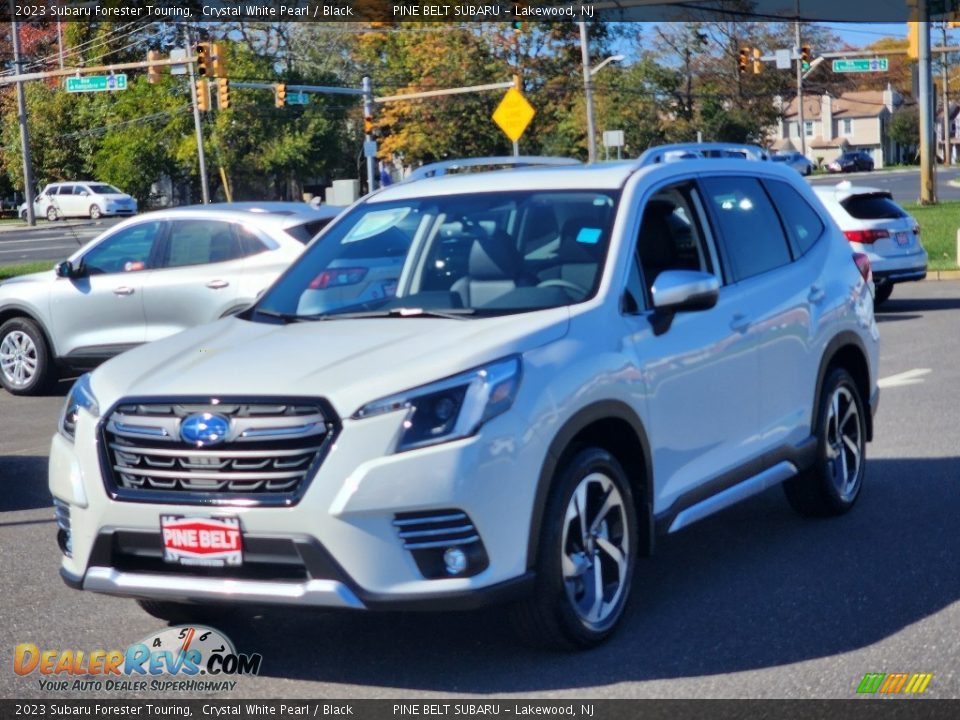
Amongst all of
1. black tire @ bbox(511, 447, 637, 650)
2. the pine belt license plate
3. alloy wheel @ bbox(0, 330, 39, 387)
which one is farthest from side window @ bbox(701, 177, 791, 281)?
alloy wheel @ bbox(0, 330, 39, 387)

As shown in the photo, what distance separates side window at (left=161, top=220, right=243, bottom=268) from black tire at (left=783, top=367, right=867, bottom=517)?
667 centimetres

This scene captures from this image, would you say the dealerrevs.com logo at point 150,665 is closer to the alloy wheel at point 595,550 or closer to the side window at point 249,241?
the alloy wheel at point 595,550

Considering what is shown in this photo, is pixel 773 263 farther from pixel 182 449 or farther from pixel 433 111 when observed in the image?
pixel 433 111

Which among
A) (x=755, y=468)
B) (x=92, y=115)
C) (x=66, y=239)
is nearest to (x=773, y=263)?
(x=755, y=468)

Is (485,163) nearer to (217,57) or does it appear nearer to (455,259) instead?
(455,259)

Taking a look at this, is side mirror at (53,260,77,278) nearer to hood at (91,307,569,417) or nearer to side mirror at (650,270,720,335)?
hood at (91,307,569,417)

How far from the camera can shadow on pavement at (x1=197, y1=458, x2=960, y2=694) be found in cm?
530

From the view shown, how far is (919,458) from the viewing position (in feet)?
30.4

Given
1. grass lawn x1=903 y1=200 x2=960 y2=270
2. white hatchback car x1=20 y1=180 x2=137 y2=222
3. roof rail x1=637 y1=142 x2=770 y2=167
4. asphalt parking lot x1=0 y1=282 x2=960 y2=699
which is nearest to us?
asphalt parking lot x1=0 y1=282 x2=960 y2=699

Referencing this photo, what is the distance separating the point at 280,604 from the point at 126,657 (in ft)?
3.41

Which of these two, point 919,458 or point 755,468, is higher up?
point 755,468

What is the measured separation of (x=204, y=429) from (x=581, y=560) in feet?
4.72

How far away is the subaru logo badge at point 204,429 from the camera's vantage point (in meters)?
4.93

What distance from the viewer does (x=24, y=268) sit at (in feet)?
103
